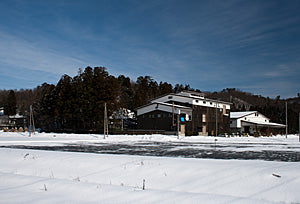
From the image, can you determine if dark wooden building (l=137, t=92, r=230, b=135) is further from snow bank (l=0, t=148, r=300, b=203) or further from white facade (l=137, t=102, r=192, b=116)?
A: snow bank (l=0, t=148, r=300, b=203)

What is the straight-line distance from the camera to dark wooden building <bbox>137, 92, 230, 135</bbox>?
51875mm

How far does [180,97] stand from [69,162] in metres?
48.0

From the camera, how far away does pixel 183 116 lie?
5247 cm

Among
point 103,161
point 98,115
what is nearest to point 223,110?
point 98,115

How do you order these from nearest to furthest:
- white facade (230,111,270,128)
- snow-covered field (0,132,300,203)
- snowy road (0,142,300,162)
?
snow-covered field (0,132,300,203) → snowy road (0,142,300,162) → white facade (230,111,270,128)

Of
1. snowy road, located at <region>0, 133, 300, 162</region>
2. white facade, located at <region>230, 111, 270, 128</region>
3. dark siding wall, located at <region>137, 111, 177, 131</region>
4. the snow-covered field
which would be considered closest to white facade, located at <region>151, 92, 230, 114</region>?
white facade, located at <region>230, 111, 270, 128</region>

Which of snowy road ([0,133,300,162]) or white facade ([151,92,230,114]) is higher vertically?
white facade ([151,92,230,114])

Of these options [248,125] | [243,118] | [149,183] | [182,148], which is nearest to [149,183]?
[149,183]

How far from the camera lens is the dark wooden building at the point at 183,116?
51.9m

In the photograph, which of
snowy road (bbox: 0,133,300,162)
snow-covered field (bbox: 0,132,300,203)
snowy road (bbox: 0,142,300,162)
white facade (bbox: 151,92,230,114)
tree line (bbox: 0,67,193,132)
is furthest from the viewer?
white facade (bbox: 151,92,230,114)

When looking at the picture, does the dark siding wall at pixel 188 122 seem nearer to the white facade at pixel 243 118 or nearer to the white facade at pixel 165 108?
the white facade at pixel 165 108

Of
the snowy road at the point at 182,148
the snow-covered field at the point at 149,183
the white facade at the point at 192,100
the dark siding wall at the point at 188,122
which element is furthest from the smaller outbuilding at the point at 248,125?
the snow-covered field at the point at 149,183

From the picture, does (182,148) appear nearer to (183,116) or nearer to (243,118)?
→ (183,116)

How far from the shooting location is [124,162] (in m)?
9.88
